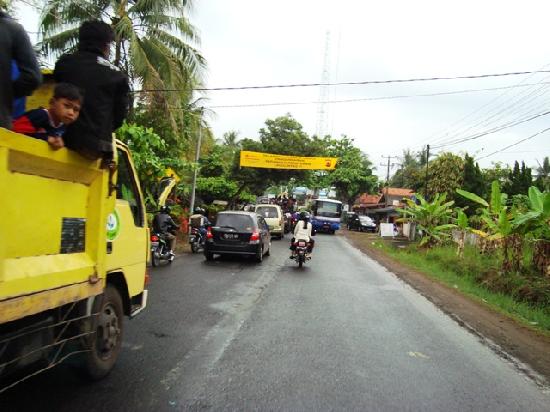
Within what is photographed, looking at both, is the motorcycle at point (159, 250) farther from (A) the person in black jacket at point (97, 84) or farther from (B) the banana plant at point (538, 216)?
(A) the person in black jacket at point (97, 84)

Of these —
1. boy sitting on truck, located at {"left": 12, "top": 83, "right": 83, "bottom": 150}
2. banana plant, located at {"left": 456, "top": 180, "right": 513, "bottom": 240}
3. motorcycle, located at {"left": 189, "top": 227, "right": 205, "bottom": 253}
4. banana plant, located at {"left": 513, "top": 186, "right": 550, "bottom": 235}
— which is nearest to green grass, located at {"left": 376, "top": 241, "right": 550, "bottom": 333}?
banana plant, located at {"left": 456, "top": 180, "right": 513, "bottom": 240}

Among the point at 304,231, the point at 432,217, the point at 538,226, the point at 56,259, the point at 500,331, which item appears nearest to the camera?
the point at 56,259

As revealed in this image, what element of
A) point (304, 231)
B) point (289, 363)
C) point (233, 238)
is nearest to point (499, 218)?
point (304, 231)

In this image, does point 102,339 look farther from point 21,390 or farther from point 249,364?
point 249,364

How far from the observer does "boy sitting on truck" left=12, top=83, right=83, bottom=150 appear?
351cm

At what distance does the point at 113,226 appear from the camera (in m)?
4.66

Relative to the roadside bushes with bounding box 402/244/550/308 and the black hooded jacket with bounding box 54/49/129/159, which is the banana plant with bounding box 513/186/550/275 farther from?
the black hooded jacket with bounding box 54/49/129/159

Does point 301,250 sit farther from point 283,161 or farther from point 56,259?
point 283,161

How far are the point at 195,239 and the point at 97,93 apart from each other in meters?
14.2

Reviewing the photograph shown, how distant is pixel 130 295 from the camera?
518 cm

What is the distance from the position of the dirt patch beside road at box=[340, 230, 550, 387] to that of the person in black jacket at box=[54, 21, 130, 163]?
5.04 metres

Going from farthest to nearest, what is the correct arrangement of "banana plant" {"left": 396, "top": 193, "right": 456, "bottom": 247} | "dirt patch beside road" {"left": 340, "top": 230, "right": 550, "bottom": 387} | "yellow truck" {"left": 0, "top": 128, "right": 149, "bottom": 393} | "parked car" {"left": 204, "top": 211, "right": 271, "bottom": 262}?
"banana plant" {"left": 396, "top": 193, "right": 456, "bottom": 247} < "parked car" {"left": 204, "top": 211, "right": 271, "bottom": 262} < "dirt patch beside road" {"left": 340, "top": 230, "right": 550, "bottom": 387} < "yellow truck" {"left": 0, "top": 128, "right": 149, "bottom": 393}

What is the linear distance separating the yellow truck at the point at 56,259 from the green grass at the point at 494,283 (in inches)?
300

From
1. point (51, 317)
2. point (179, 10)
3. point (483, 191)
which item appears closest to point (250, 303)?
point (51, 317)
